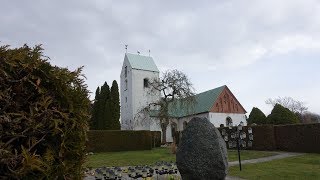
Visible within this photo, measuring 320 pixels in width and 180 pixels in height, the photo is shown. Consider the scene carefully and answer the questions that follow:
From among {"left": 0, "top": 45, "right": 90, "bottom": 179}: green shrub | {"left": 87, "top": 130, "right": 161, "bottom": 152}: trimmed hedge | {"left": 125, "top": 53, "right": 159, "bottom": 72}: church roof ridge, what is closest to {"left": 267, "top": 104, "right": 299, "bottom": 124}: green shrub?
{"left": 87, "top": 130, "right": 161, "bottom": 152}: trimmed hedge

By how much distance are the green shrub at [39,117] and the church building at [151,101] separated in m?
42.8

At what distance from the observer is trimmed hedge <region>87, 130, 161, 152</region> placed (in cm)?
3106

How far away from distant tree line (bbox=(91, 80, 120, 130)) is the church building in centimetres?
678

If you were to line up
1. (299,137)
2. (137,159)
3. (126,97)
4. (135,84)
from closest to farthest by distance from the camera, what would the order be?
(137,159), (299,137), (135,84), (126,97)

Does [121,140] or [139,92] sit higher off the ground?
[139,92]

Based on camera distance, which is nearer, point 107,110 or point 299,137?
point 299,137

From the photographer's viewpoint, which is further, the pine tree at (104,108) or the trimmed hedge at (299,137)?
the pine tree at (104,108)

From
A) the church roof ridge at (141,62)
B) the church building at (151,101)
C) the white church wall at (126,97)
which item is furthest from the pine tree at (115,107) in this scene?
the church roof ridge at (141,62)

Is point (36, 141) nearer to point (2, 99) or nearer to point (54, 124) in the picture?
point (54, 124)

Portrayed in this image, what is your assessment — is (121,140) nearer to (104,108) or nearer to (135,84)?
(104,108)

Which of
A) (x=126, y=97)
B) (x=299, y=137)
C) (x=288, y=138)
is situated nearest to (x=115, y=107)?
(x=126, y=97)

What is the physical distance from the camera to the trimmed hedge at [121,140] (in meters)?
31.1

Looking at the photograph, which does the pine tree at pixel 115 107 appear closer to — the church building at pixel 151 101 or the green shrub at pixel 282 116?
the church building at pixel 151 101

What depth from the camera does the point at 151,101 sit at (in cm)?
5141
